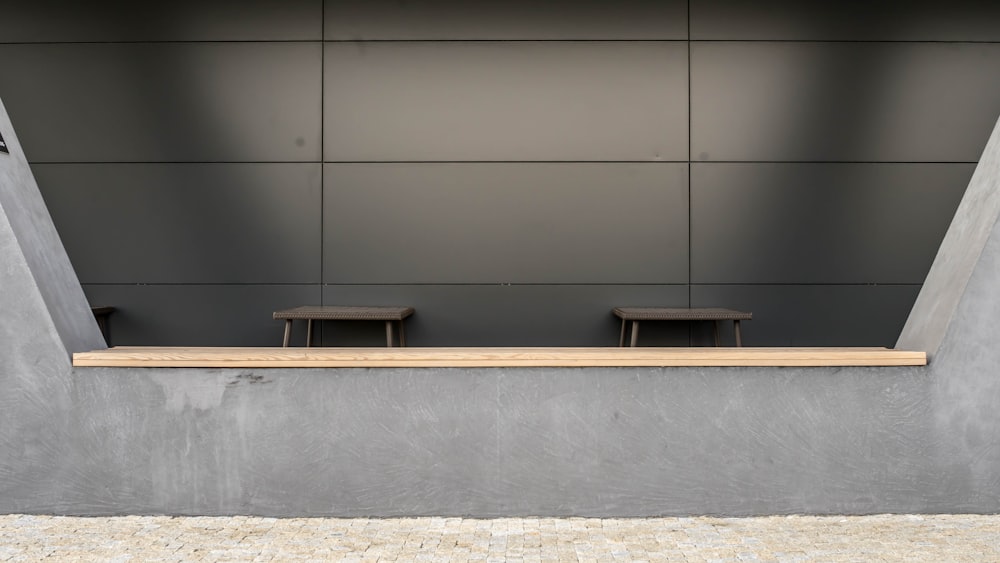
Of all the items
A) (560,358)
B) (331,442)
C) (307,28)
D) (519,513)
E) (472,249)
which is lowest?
(519,513)

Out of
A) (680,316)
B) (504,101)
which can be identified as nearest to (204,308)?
(504,101)

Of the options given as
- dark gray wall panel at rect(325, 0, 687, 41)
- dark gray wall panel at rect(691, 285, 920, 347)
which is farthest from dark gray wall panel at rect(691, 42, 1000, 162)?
dark gray wall panel at rect(691, 285, 920, 347)

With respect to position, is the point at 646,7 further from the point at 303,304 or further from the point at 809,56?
the point at 303,304

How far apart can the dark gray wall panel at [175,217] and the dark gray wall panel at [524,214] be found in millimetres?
219

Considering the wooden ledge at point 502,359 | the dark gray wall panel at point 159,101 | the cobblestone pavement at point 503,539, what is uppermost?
the dark gray wall panel at point 159,101

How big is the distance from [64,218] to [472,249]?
2494 mm

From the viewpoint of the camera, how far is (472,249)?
4.43 metres

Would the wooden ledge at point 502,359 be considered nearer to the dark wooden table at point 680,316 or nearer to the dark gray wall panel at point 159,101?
the dark wooden table at point 680,316

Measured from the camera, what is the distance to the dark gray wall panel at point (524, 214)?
4402mm

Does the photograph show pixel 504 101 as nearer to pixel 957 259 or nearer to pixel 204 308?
pixel 204 308

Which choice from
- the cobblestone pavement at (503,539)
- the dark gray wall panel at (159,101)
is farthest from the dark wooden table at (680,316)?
the dark gray wall panel at (159,101)

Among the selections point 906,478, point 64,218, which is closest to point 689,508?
point 906,478

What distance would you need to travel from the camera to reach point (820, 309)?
14.6ft

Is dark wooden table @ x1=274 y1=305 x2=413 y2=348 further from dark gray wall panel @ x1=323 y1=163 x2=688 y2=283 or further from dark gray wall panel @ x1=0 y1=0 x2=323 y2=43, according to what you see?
dark gray wall panel @ x1=0 y1=0 x2=323 y2=43
